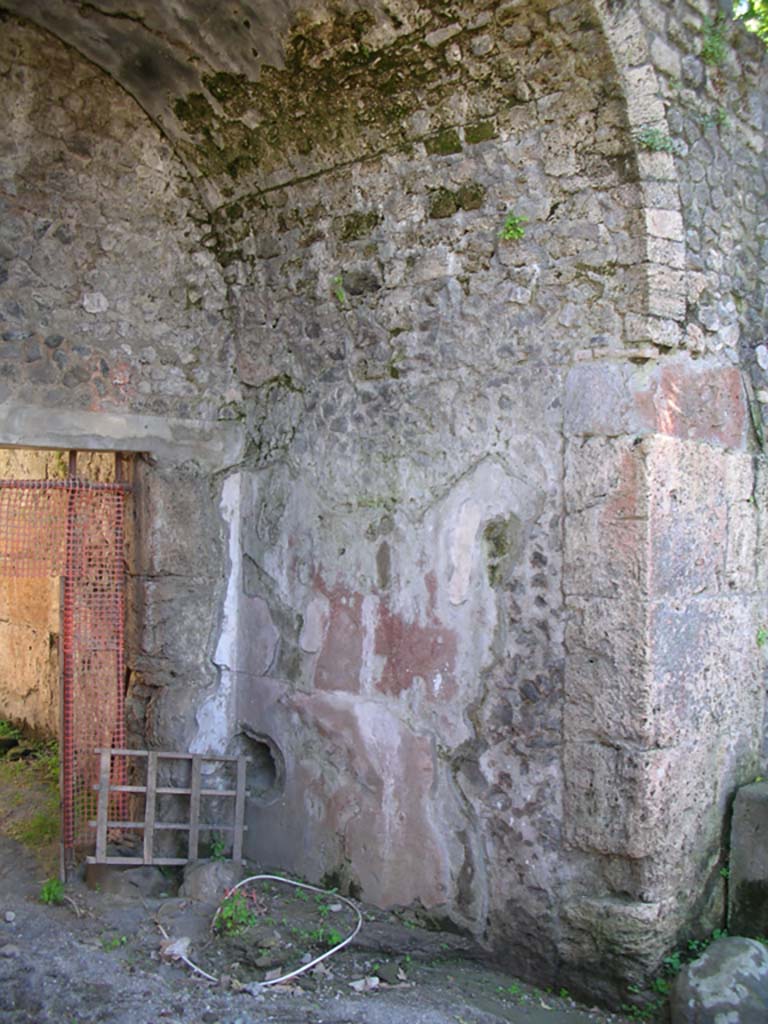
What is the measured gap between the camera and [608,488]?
3379mm

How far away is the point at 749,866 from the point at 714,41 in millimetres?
2981

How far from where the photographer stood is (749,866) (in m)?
3.64

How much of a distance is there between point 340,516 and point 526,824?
1.42m

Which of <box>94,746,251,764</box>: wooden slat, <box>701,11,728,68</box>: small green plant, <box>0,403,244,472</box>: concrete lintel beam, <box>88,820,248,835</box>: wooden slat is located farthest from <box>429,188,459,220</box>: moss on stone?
<box>88,820,248,835</box>: wooden slat

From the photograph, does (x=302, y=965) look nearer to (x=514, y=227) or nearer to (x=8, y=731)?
(x=514, y=227)

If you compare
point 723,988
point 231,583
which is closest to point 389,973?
point 723,988

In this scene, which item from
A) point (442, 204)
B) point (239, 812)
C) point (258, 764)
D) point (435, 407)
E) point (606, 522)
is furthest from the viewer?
point (258, 764)

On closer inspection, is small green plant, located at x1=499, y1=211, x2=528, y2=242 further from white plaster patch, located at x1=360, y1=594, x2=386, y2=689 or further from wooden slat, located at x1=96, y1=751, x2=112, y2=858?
wooden slat, located at x1=96, y1=751, x2=112, y2=858

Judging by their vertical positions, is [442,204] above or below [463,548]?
above

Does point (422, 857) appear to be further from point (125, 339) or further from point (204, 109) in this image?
point (204, 109)

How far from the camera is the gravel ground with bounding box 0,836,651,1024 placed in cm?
326

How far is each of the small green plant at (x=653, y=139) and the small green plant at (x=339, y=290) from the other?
132 centimetres

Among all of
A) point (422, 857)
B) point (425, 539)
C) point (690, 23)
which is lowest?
point (422, 857)

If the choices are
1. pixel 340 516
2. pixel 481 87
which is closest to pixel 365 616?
pixel 340 516
